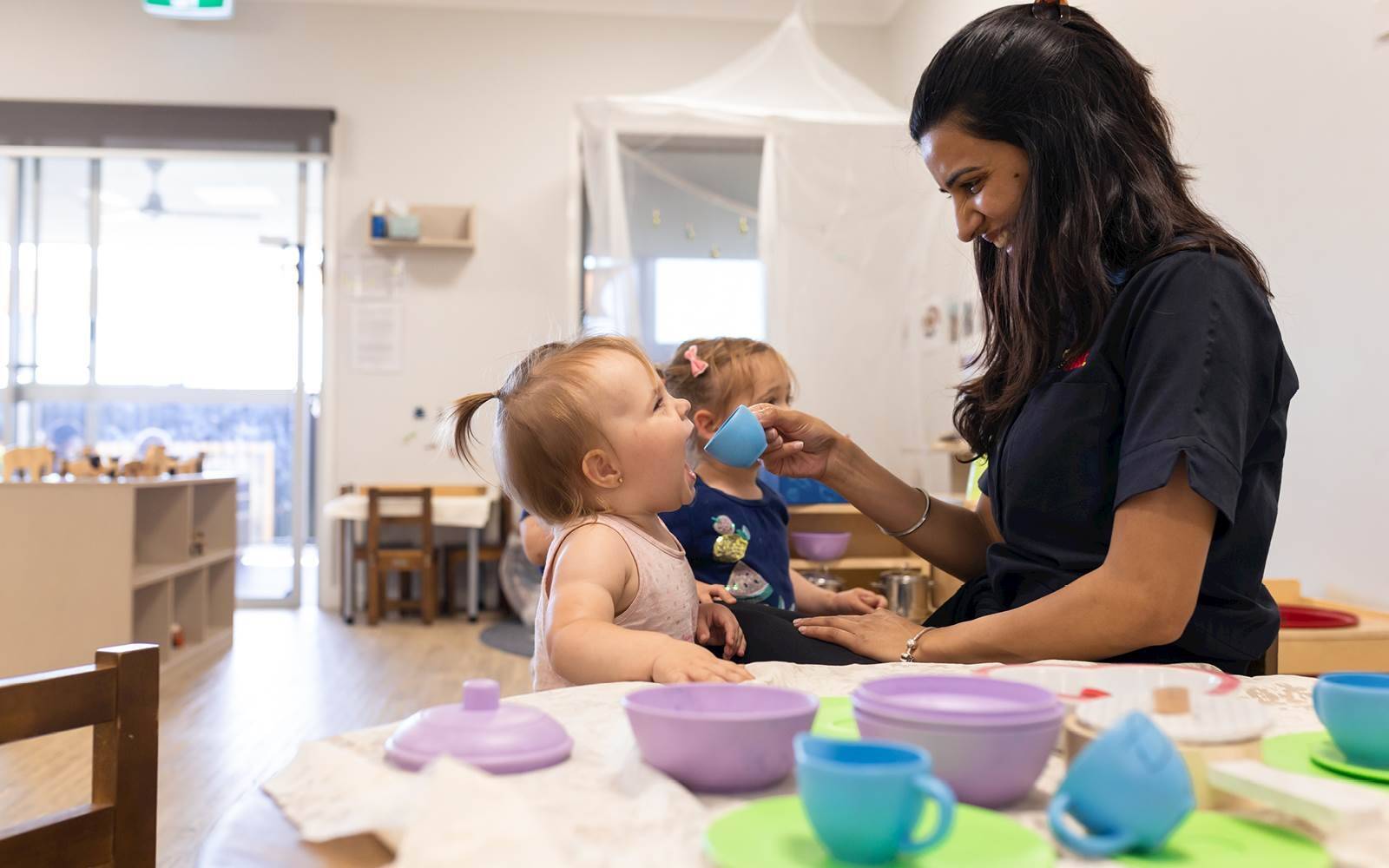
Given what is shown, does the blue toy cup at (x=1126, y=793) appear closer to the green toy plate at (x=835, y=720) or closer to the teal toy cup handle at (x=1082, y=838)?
the teal toy cup handle at (x=1082, y=838)

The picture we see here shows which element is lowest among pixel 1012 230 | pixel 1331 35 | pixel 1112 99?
pixel 1012 230

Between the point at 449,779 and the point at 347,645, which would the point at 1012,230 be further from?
Result: the point at 347,645

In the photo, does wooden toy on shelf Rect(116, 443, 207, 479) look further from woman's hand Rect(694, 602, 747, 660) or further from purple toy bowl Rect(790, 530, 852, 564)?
woman's hand Rect(694, 602, 747, 660)

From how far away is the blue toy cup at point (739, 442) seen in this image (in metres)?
1.41

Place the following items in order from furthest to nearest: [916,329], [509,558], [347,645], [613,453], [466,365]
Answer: [466,365] < [509,558] < [347,645] < [916,329] < [613,453]

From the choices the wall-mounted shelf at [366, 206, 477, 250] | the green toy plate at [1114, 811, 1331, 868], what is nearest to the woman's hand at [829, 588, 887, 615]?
the green toy plate at [1114, 811, 1331, 868]

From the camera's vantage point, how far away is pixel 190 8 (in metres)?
5.30

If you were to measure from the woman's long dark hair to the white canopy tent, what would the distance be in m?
2.91

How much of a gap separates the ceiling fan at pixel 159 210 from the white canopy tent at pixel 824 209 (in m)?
2.70

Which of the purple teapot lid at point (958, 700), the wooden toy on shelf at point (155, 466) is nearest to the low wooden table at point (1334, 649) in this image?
the purple teapot lid at point (958, 700)

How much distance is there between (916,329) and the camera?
4223 mm

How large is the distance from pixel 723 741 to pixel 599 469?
75 cm

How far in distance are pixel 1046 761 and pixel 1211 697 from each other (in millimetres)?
131

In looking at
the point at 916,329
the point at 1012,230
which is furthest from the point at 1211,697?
the point at 916,329
